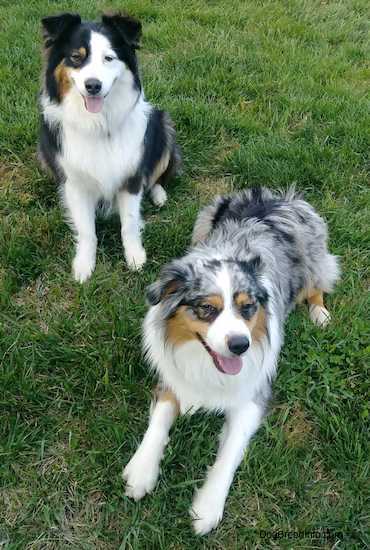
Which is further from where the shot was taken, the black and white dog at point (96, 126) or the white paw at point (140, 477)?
the black and white dog at point (96, 126)

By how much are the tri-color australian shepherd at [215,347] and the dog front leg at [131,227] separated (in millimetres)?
668

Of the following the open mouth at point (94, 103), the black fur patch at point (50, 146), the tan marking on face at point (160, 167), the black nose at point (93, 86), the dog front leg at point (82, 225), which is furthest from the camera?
the tan marking on face at point (160, 167)

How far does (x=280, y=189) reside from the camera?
421cm

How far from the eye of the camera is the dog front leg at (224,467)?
2.47 meters

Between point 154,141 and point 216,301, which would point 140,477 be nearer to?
point 216,301

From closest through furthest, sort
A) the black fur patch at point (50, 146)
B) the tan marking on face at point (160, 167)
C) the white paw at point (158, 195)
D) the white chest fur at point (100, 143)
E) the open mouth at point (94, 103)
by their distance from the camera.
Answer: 1. the open mouth at point (94, 103)
2. the white chest fur at point (100, 143)
3. the black fur patch at point (50, 146)
4. the tan marking on face at point (160, 167)
5. the white paw at point (158, 195)

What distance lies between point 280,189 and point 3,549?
3.11 m

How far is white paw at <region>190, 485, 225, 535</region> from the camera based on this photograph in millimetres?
2453

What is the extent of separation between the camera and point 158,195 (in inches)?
167

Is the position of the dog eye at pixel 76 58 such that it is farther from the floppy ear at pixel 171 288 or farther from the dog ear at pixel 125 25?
the floppy ear at pixel 171 288

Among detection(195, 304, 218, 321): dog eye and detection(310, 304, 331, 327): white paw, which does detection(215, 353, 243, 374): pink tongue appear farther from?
detection(310, 304, 331, 327): white paw

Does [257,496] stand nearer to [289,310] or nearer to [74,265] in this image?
[289,310]

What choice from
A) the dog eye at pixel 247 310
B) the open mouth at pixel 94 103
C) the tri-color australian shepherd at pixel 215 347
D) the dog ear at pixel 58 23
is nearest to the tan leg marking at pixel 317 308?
the tri-color australian shepherd at pixel 215 347

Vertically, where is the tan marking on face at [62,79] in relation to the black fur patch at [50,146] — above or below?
above
